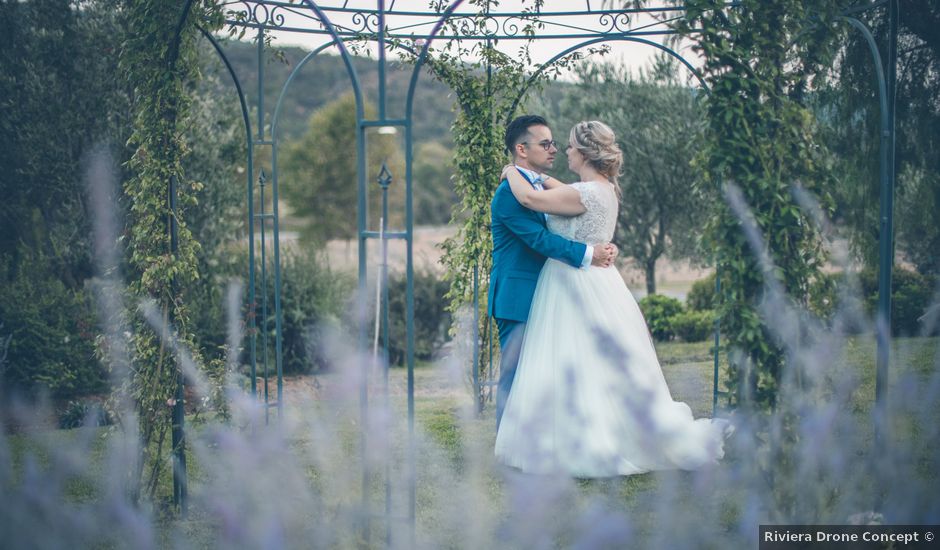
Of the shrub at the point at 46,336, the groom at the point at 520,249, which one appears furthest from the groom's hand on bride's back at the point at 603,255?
the shrub at the point at 46,336

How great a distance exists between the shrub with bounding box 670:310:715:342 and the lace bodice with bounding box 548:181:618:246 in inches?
300

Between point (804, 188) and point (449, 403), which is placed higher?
point (804, 188)

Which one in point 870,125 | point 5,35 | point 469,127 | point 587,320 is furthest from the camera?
point 5,35

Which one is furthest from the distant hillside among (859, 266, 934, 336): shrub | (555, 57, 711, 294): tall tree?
(859, 266, 934, 336): shrub

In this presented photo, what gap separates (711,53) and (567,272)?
1834 mm

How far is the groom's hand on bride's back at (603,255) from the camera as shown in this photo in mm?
4691

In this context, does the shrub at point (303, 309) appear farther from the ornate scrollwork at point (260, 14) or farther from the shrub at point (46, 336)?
the ornate scrollwork at point (260, 14)

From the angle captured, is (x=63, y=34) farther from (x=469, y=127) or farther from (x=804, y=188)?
(x=804, y=188)

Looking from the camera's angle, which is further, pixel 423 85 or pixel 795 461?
pixel 423 85

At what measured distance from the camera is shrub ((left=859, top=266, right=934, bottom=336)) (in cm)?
938

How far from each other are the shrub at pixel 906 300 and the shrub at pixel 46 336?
336 inches

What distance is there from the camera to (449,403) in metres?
7.76

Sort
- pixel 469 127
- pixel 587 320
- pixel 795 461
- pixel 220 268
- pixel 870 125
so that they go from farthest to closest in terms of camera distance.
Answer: pixel 220 268 → pixel 870 125 → pixel 469 127 → pixel 587 320 → pixel 795 461

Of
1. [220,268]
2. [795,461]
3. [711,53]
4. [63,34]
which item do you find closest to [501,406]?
[795,461]
